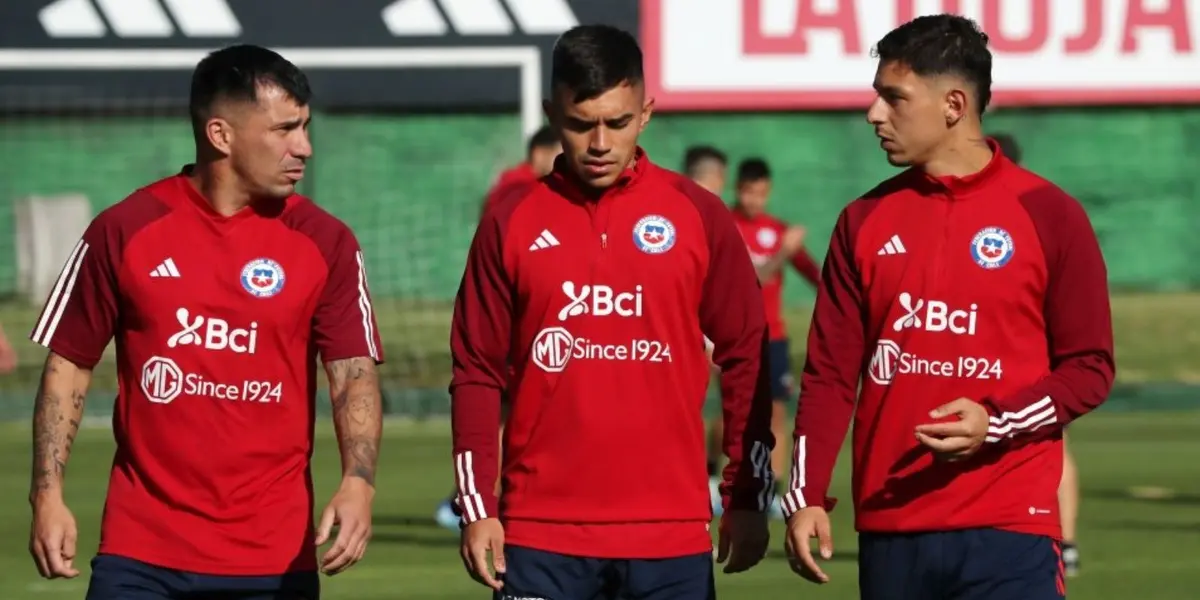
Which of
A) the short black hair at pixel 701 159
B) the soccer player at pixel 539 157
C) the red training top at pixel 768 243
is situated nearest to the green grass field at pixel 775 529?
the red training top at pixel 768 243

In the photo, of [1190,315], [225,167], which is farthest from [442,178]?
[225,167]

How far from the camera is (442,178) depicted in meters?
30.0

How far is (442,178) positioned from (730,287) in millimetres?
23389

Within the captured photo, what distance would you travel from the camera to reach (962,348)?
6.55 metres

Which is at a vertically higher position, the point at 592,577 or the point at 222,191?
the point at 222,191

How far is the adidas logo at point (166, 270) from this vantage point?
675cm

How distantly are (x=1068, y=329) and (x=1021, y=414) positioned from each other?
Result: 0.28m

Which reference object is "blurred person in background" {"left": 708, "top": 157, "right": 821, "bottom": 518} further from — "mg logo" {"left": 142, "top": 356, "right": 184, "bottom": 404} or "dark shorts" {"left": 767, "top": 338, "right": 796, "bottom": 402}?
"mg logo" {"left": 142, "top": 356, "right": 184, "bottom": 404}

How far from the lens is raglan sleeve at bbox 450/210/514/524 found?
6664 millimetres

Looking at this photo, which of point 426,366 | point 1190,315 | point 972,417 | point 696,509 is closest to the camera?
point 972,417

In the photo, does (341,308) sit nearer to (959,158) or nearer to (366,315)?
(366,315)

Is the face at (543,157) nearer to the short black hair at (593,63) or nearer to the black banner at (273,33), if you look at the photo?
the short black hair at (593,63)

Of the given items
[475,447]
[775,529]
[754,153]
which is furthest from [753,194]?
[754,153]

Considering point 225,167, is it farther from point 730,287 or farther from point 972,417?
point 972,417
